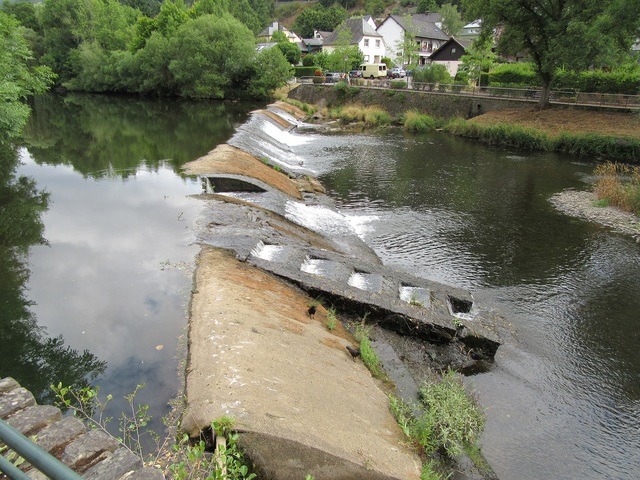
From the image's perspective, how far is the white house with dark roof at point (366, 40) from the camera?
258 feet

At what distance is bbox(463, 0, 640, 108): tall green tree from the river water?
303 inches

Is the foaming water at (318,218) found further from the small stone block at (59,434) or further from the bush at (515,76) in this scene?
the bush at (515,76)

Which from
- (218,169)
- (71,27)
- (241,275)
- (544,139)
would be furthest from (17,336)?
(71,27)

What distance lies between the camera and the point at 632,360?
10703 mm

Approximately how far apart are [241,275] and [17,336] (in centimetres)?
480

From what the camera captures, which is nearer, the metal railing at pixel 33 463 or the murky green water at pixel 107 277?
the metal railing at pixel 33 463

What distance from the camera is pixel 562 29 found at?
33188mm

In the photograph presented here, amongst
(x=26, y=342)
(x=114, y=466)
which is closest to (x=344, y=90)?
(x=26, y=342)

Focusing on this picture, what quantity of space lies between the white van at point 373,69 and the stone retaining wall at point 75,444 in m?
76.8

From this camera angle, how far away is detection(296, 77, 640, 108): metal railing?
34.3m

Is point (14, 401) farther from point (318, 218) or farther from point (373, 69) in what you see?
point (373, 69)

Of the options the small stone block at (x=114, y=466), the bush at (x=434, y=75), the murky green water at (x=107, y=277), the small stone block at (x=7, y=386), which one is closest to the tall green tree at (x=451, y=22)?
the bush at (x=434, y=75)

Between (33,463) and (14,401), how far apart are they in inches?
138

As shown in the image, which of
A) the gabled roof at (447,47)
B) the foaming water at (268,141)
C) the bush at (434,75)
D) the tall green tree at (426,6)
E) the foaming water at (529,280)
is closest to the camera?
the foaming water at (529,280)
